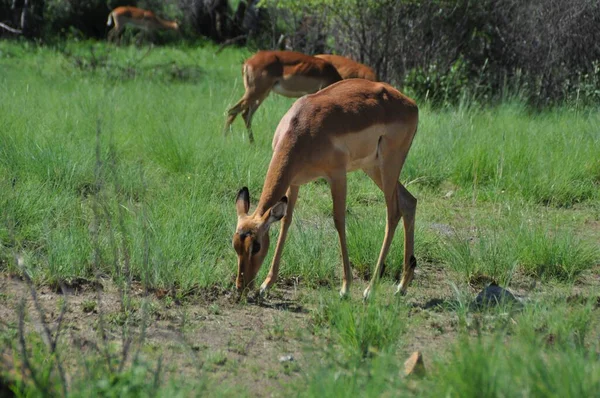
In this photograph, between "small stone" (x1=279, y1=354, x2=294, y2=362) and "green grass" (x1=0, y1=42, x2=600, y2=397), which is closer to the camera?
"green grass" (x1=0, y1=42, x2=600, y2=397)

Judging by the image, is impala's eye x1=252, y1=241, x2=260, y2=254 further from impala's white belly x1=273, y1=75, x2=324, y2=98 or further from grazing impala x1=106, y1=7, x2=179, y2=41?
grazing impala x1=106, y1=7, x2=179, y2=41

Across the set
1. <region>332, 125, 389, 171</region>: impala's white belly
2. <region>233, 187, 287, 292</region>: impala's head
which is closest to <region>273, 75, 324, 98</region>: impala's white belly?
<region>332, 125, 389, 171</region>: impala's white belly

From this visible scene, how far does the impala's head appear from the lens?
5.35 metres

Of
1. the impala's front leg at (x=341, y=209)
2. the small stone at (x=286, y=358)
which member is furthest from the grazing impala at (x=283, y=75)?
the small stone at (x=286, y=358)

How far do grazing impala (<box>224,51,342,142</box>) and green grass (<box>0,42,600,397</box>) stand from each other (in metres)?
0.31

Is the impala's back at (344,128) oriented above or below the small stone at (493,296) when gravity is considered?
above

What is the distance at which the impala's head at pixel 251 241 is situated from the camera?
5352 mm

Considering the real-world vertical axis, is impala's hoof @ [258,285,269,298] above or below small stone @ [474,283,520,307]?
below

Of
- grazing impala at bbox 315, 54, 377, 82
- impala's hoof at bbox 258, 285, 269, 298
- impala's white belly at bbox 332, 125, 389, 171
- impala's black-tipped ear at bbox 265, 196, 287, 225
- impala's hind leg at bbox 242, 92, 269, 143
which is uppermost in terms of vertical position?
impala's white belly at bbox 332, 125, 389, 171

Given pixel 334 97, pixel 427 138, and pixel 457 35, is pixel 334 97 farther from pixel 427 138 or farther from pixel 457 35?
pixel 457 35

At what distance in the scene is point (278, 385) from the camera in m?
4.34

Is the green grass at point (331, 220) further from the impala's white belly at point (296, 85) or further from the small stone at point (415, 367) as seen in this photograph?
the impala's white belly at point (296, 85)

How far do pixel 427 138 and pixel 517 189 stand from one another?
160 cm

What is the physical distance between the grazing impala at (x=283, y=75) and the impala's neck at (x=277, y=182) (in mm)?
5889
